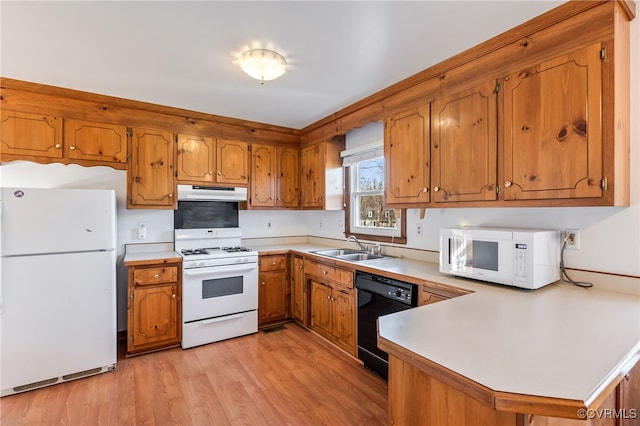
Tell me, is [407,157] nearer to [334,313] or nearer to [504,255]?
[504,255]

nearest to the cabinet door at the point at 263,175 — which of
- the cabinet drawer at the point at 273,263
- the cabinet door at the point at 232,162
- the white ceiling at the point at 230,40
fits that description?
the cabinet door at the point at 232,162

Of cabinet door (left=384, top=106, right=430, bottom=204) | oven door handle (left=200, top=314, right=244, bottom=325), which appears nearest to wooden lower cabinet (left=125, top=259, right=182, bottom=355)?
oven door handle (left=200, top=314, right=244, bottom=325)

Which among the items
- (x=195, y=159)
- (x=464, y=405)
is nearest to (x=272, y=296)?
(x=195, y=159)

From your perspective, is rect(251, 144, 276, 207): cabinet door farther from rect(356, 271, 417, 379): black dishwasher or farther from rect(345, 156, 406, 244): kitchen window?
rect(356, 271, 417, 379): black dishwasher

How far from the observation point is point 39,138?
273 centimetres

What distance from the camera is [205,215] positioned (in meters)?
3.76

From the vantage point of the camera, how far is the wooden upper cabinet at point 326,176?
12.2ft

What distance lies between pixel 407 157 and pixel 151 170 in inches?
101

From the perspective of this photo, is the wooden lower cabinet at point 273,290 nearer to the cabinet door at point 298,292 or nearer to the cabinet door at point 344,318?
the cabinet door at point 298,292

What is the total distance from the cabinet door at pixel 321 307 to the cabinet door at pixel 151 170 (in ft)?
5.93

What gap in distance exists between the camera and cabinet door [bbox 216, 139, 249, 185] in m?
3.62

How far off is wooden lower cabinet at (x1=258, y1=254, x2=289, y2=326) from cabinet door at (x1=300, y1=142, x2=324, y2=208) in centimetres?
78

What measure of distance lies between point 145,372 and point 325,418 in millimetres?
1644

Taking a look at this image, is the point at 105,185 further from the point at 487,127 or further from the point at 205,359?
the point at 487,127
